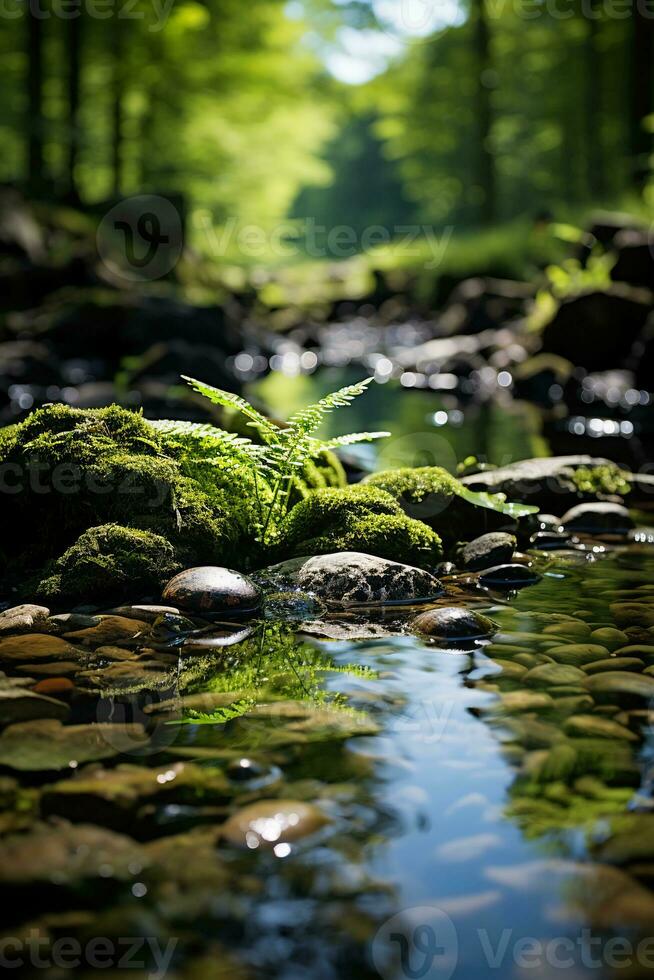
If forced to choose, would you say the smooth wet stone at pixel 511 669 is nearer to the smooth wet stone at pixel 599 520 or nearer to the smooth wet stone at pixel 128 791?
the smooth wet stone at pixel 128 791

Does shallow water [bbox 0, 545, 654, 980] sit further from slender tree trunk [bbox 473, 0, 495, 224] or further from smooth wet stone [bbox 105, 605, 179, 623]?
slender tree trunk [bbox 473, 0, 495, 224]

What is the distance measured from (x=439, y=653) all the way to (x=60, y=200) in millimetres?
20933

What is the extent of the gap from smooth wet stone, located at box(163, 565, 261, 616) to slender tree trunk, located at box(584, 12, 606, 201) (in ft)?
77.7

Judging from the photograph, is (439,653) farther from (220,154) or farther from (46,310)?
(220,154)

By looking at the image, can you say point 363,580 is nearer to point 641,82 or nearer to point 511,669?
point 511,669

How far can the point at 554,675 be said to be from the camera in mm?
3230

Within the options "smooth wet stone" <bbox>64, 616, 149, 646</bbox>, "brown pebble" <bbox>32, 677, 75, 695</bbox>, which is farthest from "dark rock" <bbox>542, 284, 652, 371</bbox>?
"brown pebble" <bbox>32, 677, 75, 695</bbox>

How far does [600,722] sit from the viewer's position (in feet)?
9.31

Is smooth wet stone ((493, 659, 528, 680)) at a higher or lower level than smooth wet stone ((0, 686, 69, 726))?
higher

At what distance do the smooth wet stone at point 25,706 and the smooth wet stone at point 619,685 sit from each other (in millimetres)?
1805

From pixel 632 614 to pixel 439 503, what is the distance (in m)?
1.57

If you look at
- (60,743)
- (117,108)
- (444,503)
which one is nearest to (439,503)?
(444,503)

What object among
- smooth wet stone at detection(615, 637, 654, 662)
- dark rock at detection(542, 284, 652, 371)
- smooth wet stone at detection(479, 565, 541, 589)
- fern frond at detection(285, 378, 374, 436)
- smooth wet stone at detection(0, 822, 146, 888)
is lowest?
smooth wet stone at detection(0, 822, 146, 888)

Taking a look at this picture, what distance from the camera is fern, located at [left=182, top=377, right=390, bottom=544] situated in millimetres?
4707
